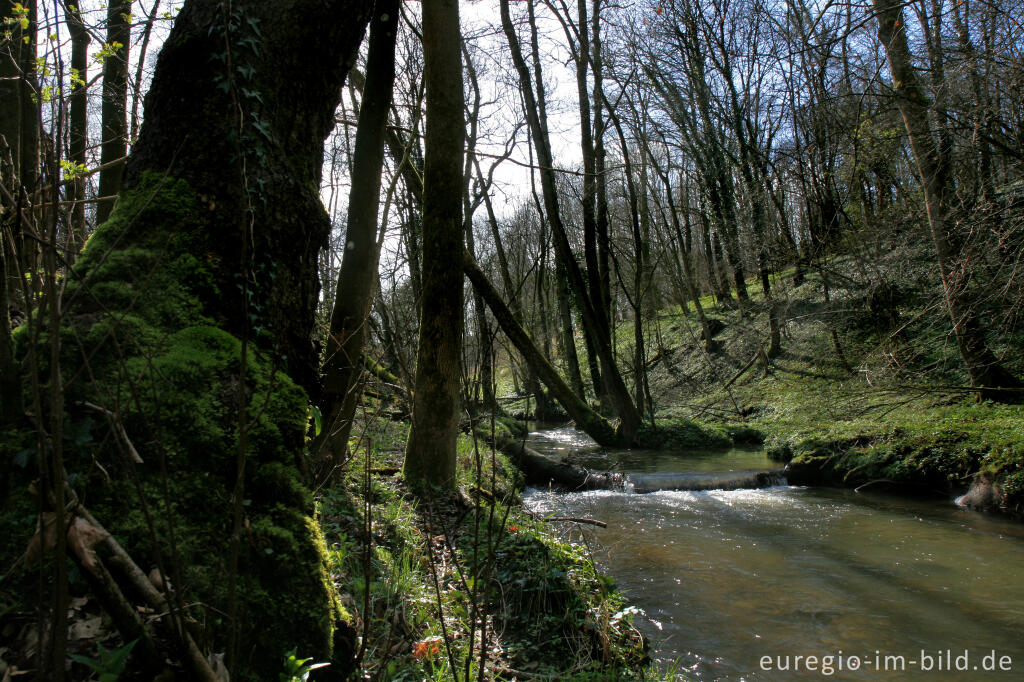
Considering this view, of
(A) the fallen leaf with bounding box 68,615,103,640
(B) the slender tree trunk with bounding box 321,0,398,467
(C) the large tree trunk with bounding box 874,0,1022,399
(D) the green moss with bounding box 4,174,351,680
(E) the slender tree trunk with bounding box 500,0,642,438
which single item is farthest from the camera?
(E) the slender tree trunk with bounding box 500,0,642,438

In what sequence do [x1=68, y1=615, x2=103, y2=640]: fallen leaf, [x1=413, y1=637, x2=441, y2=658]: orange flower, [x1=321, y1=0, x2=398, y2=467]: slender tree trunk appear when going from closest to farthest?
[x1=68, y1=615, x2=103, y2=640]: fallen leaf, [x1=413, y1=637, x2=441, y2=658]: orange flower, [x1=321, y1=0, x2=398, y2=467]: slender tree trunk

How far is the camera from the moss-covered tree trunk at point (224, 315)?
204 centimetres

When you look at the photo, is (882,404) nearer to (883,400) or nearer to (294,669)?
(883,400)

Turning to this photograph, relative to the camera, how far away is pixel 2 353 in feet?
6.32

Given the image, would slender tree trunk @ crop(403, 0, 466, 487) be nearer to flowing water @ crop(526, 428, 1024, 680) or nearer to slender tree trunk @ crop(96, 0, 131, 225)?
flowing water @ crop(526, 428, 1024, 680)

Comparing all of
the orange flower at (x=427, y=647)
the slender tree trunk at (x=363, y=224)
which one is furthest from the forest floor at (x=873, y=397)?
the orange flower at (x=427, y=647)

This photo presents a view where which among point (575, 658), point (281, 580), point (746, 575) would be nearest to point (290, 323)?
point (281, 580)

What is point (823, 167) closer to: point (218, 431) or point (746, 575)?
point (746, 575)

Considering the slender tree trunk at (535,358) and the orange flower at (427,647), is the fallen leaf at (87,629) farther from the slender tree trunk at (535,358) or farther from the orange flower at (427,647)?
the slender tree trunk at (535,358)

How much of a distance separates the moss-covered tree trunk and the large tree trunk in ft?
22.4

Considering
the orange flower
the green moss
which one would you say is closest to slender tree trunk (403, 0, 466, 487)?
the orange flower

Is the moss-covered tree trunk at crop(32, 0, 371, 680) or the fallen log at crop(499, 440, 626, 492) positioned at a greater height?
the moss-covered tree trunk at crop(32, 0, 371, 680)

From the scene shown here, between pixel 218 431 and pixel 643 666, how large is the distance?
9.79ft

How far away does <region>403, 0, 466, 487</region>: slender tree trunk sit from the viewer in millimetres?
6320
